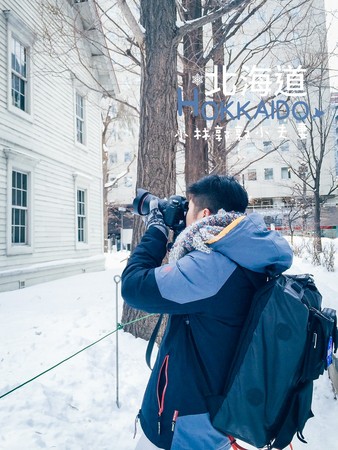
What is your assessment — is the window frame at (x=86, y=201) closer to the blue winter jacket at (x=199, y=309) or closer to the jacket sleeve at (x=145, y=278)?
the jacket sleeve at (x=145, y=278)

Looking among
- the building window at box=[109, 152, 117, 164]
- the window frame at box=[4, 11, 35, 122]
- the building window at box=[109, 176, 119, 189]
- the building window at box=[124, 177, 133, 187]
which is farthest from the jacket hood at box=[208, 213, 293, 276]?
the building window at box=[109, 152, 117, 164]

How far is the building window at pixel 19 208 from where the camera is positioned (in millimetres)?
9188

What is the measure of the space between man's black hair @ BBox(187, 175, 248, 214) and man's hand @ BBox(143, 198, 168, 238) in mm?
207

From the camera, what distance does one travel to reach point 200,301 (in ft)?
4.36

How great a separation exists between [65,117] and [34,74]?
76.7 inches

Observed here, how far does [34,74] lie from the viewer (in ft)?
32.7

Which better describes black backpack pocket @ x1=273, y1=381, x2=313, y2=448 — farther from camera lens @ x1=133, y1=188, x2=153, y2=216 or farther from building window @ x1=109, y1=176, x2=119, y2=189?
building window @ x1=109, y1=176, x2=119, y2=189

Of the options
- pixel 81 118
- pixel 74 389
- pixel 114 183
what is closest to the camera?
pixel 74 389

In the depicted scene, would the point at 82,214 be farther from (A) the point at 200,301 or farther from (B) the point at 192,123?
(A) the point at 200,301

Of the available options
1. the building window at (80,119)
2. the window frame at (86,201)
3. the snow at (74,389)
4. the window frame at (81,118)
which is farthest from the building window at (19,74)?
the snow at (74,389)

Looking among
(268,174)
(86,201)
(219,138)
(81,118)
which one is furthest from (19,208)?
(268,174)

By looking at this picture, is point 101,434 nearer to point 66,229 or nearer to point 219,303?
point 219,303

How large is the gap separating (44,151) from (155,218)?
9794mm

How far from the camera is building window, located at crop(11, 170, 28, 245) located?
9.19 metres
